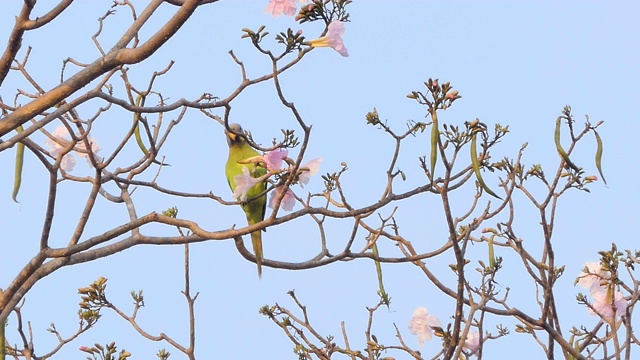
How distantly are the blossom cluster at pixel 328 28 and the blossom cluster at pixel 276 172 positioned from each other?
1.34 feet

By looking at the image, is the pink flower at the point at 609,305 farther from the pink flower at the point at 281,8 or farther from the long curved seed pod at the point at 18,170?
the long curved seed pod at the point at 18,170

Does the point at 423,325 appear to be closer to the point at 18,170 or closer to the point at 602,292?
the point at 602,292

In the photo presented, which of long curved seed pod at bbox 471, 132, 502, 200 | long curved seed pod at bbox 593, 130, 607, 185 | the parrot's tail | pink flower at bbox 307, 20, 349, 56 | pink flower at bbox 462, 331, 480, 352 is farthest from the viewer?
the parrot's tail

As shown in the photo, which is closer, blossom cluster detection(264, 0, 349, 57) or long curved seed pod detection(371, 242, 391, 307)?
blossom cluster detection(264, 0, 349, 57)

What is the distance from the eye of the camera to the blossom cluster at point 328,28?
3.21m

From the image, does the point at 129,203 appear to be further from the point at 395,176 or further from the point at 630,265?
the point at 630,265

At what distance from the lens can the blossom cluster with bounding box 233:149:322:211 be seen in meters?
3.23

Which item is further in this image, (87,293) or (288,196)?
(87,293)

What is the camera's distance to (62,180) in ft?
13.9

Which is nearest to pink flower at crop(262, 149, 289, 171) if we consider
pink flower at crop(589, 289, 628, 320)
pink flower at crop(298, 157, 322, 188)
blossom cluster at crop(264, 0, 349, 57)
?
pink flower at crop(298, 157, 322, 188)

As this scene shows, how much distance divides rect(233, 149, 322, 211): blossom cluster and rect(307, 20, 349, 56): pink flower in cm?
40

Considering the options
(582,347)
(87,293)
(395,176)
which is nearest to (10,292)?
(87,293)

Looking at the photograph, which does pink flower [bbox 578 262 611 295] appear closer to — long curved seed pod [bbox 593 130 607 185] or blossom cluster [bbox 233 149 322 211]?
long curved seed pod [bbox 593 130 607 185]

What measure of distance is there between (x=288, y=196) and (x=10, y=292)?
1145mm
